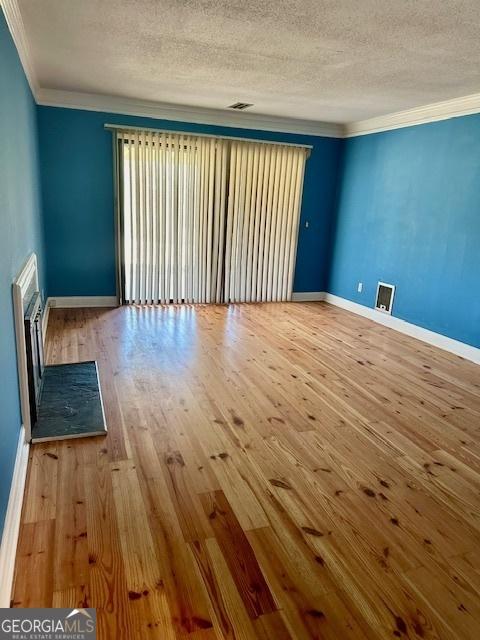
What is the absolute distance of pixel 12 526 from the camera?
166 cm

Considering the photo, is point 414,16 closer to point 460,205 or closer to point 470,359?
point 460,205

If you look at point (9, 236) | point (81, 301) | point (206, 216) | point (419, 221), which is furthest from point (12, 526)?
point (419, 221)

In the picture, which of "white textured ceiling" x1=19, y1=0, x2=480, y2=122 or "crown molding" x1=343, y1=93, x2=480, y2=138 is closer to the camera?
"white textured ceiling" x1=19, y1=0, x2=480, y2=122

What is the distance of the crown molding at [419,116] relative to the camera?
161 inches

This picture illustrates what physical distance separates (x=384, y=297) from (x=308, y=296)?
56.4 inches

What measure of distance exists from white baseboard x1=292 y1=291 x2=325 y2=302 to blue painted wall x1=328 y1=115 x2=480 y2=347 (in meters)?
0.56

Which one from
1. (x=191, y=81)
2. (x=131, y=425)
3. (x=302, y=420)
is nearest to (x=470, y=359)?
(x=302, y=420)

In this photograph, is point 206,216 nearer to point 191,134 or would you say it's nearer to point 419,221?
point 191,134

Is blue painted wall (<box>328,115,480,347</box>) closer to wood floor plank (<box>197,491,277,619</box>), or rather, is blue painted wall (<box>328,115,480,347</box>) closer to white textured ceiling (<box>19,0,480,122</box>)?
white textured ceiling (<box>19,0,480,122</box>)

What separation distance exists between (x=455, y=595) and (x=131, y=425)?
1.83 meters

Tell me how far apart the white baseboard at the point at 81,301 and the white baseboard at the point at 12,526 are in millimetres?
3417

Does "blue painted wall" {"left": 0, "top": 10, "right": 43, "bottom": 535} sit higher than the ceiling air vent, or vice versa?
the ceiling air vent

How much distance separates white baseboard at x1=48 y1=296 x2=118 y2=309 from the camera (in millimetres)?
5328

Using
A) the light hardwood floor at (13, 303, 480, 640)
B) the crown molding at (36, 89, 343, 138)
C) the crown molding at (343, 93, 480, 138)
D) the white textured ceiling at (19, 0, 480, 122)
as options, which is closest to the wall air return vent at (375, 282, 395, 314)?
the light hardwood floor at (13, 303, 480, 640)
